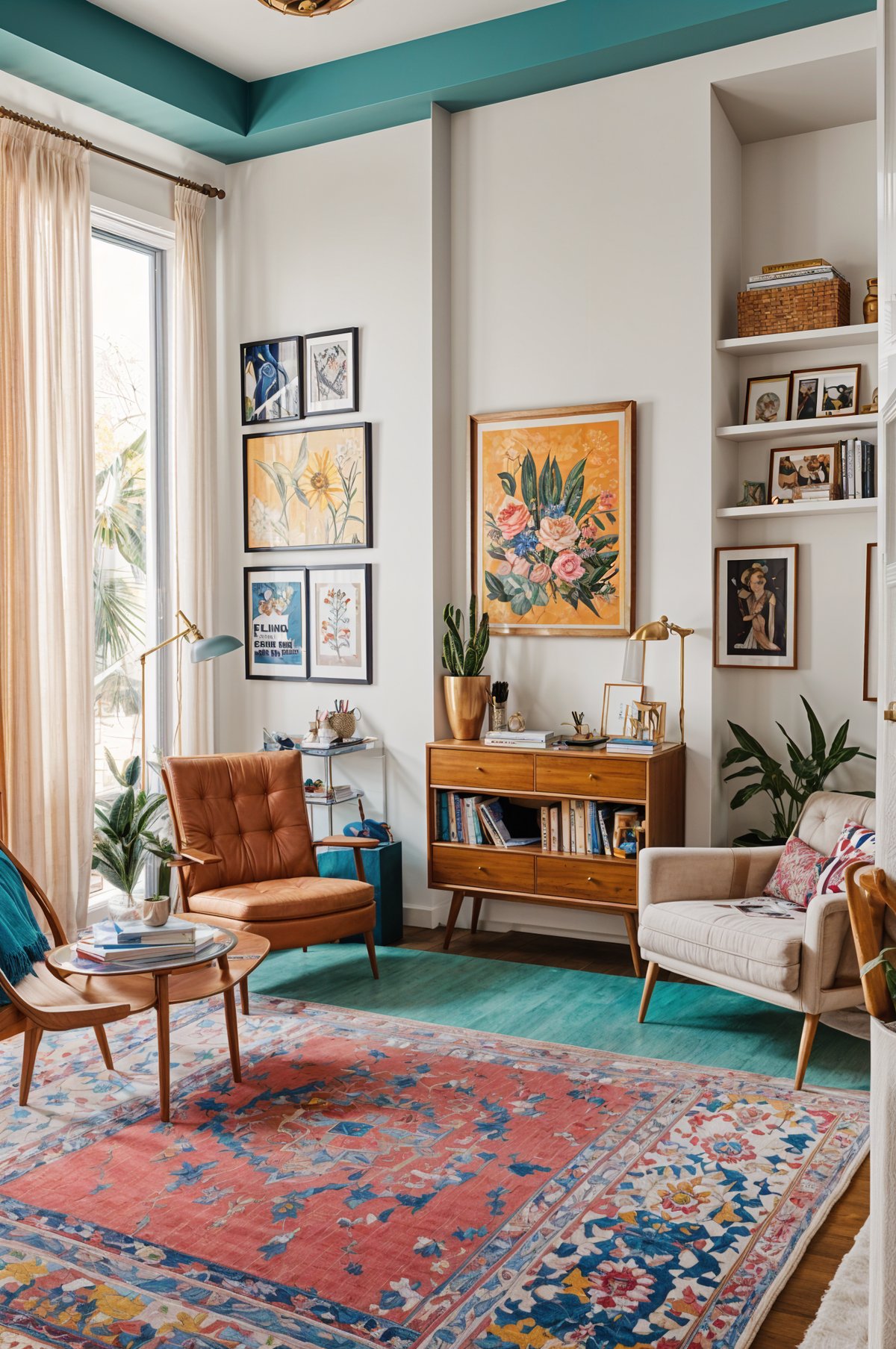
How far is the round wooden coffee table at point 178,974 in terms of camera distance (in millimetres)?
3211

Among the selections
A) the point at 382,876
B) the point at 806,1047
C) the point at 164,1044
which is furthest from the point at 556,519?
the point at 164,1044

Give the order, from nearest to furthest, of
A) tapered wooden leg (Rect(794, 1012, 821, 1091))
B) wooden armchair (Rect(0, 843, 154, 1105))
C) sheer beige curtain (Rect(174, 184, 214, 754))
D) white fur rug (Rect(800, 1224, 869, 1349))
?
white fur rug (Rect(800, 1224, 869, 1349)) < wooden armchair (Rect(0, 843, 154, 1105)) < tapered wooden leg (Rect(794, 1012, 821, 1091)) < sheer beige curtain (Rect(174, 184, 214, 754))

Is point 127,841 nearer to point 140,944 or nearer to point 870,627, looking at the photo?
point 140,944

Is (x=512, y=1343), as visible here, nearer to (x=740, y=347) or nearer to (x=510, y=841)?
(x=510, y=841)

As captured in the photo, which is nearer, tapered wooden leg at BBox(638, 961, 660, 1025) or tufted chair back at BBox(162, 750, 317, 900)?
tapered wooden leg at BBox(638, 961, 660, 1025)

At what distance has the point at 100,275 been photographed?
204 inches

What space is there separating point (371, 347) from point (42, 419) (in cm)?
148

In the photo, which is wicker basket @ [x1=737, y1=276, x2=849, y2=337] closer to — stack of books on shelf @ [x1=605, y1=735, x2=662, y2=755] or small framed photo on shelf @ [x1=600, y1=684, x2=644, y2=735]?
small framed photo on shelf @ [x1=600, y1=684, x2=644, y2=735]

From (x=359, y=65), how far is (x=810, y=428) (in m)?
2.46

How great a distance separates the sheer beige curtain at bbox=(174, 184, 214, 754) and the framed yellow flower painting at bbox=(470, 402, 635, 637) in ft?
4.37

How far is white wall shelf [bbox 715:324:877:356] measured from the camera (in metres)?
4.34

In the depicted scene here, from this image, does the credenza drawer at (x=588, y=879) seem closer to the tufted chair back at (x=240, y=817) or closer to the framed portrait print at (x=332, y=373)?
the tufted chair back at (x=240, y=817)

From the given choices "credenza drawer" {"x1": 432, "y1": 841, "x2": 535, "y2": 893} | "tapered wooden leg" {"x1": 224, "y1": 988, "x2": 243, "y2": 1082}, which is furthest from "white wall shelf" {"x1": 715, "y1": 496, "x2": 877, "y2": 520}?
"tapered wooden leg" {"x1": 224, "y1": 988, "x2": 243, "y2": 1082}

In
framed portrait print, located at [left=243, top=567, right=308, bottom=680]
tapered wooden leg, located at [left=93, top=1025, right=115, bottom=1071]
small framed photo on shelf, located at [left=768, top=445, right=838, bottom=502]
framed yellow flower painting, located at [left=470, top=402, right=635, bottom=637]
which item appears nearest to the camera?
tapered wooden leg, located at [left=93, top=1025, right=115, bottom=1071]
